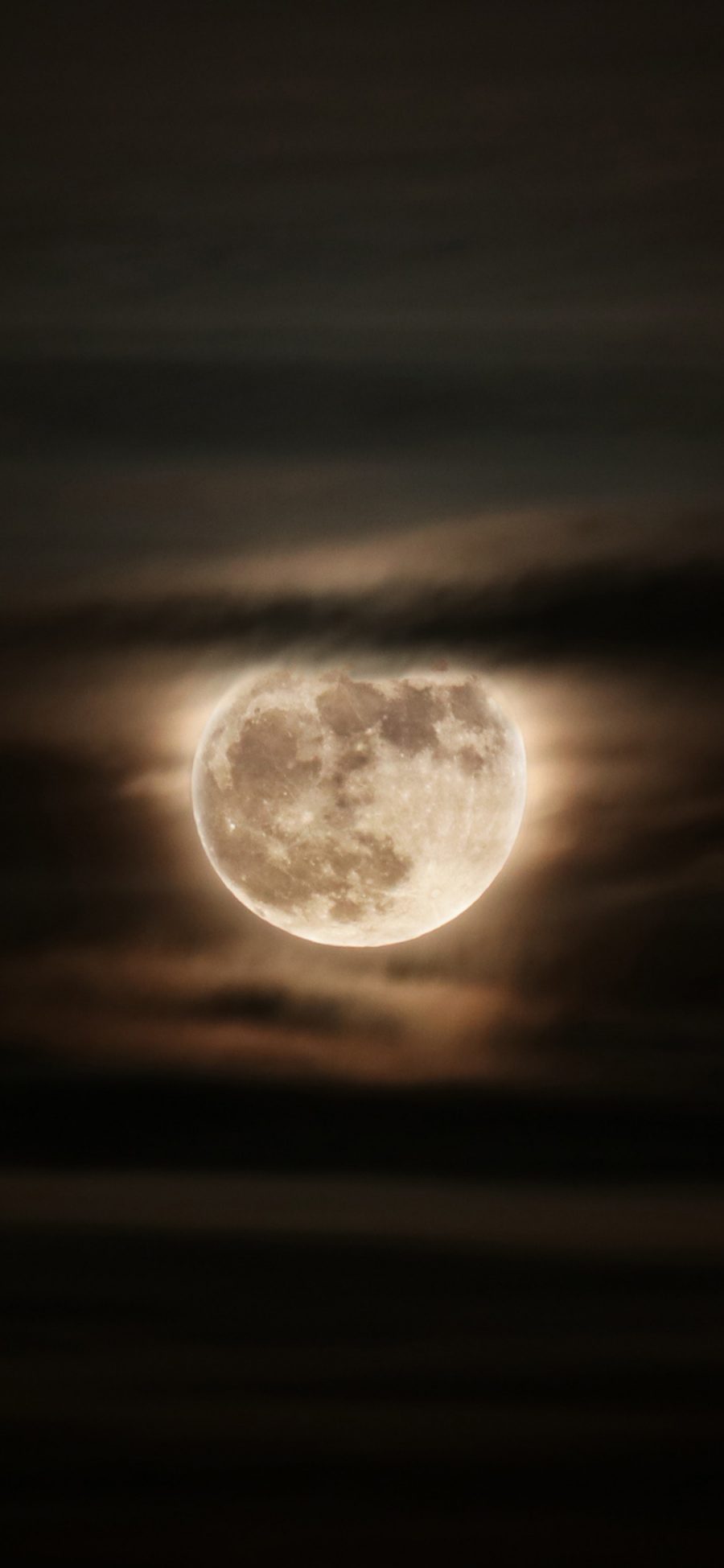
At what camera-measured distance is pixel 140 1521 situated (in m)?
6.28

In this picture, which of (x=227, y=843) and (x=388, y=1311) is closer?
(x=227, y=843)

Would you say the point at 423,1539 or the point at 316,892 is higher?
the point at 316,892

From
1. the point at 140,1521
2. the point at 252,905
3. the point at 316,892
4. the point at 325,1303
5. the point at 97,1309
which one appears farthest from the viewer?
the point at 325,1303

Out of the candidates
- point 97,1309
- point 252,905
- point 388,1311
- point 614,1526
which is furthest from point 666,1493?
point 252,905

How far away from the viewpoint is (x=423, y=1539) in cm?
630

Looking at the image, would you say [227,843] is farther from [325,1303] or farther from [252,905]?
[325,1303]

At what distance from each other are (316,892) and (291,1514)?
10.4ft

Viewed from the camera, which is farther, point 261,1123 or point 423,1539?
point 261,1123

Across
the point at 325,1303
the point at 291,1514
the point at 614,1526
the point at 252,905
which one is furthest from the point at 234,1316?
the point at 252,905

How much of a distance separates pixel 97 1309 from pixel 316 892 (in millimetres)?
2947

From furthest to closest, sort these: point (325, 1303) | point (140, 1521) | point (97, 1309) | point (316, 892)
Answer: point (325, 1303) < point (97, 1309) < point (140, 1521) < point (316, 892)

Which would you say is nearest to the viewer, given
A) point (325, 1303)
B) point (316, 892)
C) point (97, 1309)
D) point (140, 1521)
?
point (316, 892)

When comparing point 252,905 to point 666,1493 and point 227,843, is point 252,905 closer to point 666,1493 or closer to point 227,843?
point 227,843

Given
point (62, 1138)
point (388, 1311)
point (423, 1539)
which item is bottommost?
point (423, 1539)
